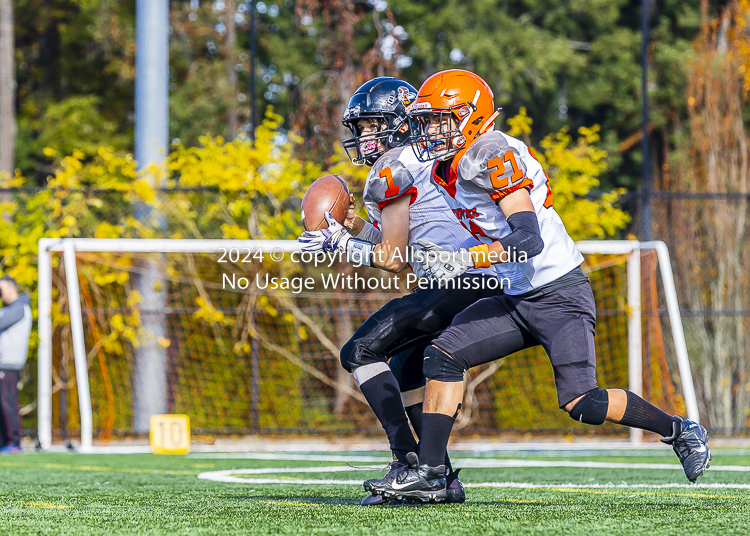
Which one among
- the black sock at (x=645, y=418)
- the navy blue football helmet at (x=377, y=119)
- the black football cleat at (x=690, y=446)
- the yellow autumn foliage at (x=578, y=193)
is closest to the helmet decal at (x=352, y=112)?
the navy blue football helmet at (x=377, y=119)

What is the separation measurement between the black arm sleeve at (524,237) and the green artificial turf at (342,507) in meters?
0.91

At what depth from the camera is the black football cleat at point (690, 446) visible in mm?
3520

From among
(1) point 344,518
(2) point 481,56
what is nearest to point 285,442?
(1) point 344,518

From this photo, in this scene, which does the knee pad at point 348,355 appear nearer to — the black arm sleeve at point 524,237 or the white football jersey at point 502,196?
the white football jersey at point 502,196

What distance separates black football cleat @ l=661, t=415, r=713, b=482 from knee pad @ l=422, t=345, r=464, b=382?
0.79 metres

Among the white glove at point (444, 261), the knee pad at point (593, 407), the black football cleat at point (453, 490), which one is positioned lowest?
the black football cleat at point (453, 490)

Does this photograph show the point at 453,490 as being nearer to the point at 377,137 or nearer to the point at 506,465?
the point at 377,137

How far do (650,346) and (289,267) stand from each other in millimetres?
3462

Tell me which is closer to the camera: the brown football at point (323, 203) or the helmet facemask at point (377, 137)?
the brown football at point (323, 203)

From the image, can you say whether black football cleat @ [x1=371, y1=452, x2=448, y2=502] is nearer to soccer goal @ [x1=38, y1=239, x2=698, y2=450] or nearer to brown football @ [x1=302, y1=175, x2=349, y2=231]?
brown football @ [x1=302, y1=175, x2=349, y2=231]

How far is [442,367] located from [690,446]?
946mm

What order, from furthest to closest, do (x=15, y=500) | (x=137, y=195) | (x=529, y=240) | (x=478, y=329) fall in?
(x=137, y=195) < (x=15, y=500) < (x=478, y=329) < (x=529, y=240)

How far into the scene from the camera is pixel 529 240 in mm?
3404

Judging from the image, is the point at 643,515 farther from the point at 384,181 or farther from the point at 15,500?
the point at 15,500
